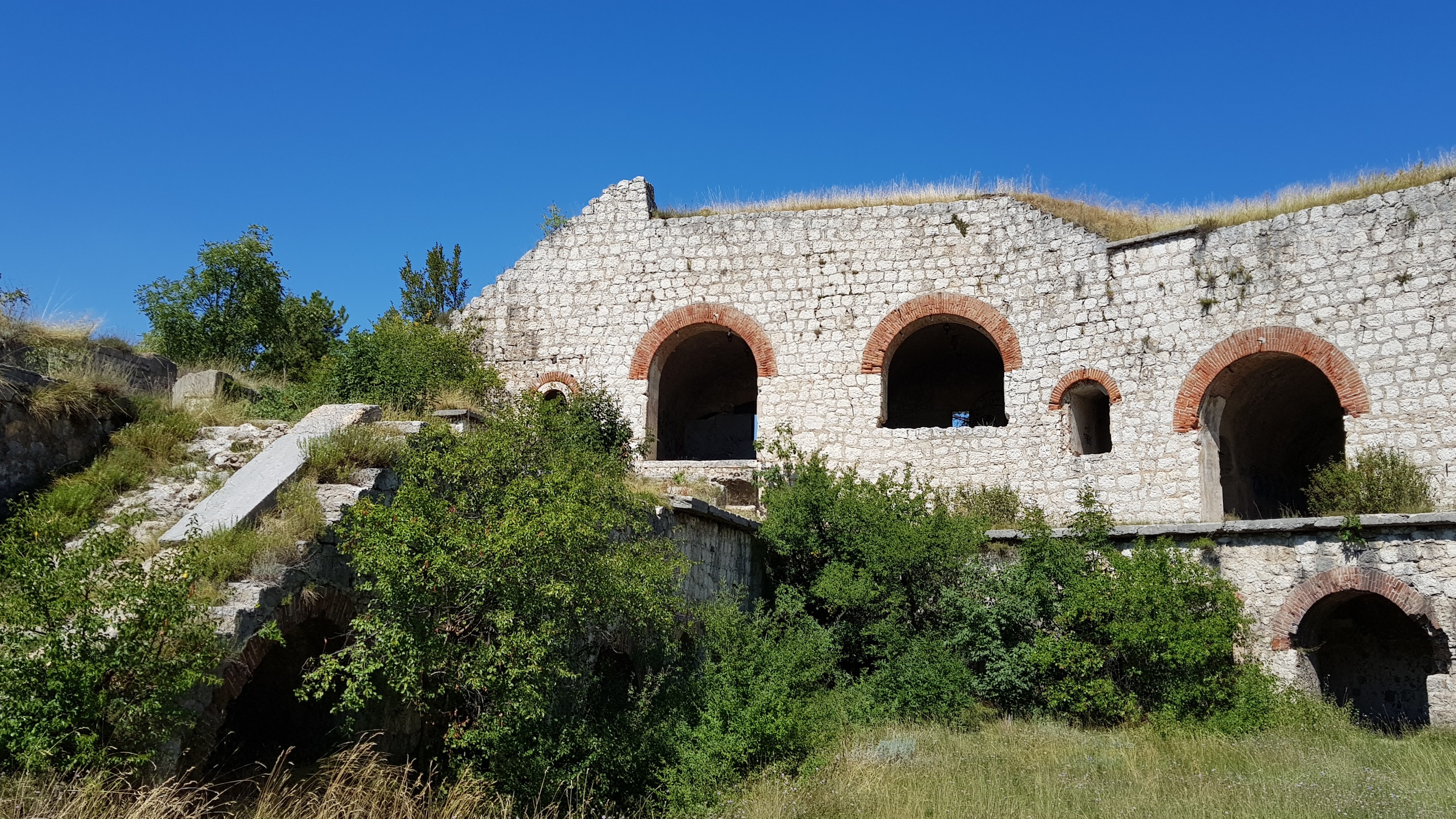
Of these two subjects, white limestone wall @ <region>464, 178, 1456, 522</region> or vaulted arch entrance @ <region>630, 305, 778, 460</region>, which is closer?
white limestone wall @ <region>464, 178, 1456, 522</region>

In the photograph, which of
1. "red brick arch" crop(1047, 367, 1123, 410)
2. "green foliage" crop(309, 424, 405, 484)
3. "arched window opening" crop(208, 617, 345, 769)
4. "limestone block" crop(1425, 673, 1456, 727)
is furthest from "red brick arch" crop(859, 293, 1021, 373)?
"arched window opening" crop(208, 617, 345, 769)

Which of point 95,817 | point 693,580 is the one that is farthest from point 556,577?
point 693,580

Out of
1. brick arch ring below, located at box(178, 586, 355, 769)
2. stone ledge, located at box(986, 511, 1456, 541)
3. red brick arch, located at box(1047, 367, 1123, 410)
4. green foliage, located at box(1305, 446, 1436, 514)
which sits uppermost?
red brick arch, located at box(1047, 367, 1123, 410)

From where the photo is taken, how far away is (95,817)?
5.70m

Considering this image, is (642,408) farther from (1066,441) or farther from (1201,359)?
(1201,359)

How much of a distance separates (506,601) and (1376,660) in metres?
12.7

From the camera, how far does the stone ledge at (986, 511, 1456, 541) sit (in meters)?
11.9

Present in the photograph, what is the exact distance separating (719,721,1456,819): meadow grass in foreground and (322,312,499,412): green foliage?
7.31m

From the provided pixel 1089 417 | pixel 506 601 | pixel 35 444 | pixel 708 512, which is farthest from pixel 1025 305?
pixel 35 444

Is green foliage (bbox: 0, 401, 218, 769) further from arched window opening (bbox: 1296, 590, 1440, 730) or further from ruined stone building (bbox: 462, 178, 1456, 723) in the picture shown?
arched window opening (bbox: 1296, 590, 1440, 730)

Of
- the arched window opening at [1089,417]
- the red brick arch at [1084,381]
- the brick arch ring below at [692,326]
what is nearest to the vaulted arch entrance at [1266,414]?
the red brick arch at [1084,381]

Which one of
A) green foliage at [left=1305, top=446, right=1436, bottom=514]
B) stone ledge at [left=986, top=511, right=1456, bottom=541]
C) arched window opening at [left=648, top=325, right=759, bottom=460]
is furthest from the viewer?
arched window opening at [left=648, top=325, right=759, bottom=460]

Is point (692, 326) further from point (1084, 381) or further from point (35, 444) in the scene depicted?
point (35, 444)

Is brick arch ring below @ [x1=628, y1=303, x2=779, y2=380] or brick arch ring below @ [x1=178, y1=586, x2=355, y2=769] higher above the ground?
brick arch ring below @ [x1=628, y1=303, x2=779, y2=380]
